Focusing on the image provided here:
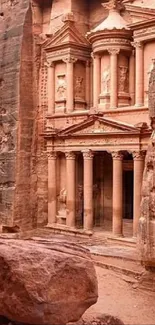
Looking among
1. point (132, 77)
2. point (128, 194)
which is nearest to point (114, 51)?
point (132, 77)

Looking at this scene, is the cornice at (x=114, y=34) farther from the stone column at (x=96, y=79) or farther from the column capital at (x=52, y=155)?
the column capital at (x=52, y=155)

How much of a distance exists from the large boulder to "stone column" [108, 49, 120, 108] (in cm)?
1202

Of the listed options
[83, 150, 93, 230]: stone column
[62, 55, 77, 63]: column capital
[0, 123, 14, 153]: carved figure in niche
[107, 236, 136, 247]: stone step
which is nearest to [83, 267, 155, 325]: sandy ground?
[107, 236, 136, 247]: stone step

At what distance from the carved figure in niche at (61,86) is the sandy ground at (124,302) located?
31.1 ft

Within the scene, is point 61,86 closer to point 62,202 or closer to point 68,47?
point 68,47

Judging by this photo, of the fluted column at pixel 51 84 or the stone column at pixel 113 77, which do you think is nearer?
the stone column at pixel 113 77

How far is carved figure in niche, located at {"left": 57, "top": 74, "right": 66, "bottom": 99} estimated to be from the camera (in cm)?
1941

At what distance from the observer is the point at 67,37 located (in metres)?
18.9

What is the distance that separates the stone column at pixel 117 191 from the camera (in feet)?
55.2

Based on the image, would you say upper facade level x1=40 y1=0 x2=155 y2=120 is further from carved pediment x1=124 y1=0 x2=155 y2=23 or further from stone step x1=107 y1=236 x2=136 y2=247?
stone step x1=107 y1=236 x2=136 y2=247

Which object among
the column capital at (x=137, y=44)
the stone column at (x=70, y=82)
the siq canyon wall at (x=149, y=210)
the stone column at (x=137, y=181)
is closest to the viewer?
the siq canyon wall at (x=149, y=210)

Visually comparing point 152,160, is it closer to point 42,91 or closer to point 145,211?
point 145,211

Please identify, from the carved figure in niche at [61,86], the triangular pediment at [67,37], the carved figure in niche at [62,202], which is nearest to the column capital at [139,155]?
the carved figure in niche at [62,202]

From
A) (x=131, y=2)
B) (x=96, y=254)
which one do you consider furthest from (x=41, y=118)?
(x=96, y=254)
